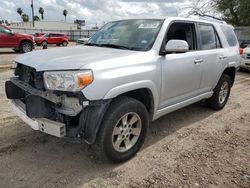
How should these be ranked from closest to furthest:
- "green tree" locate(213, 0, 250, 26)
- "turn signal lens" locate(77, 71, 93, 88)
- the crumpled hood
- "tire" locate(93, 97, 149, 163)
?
"turn signal lens" locate(77, 71, 93, 88) → the crumpled hood → "tire" locate(93, 97, 149, 163) → "green tree" locate(213, 0, 250, 26)

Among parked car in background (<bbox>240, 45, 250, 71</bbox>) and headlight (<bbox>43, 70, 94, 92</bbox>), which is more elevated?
headlight (<bbox>43, 70, 94, 92</bbox>)

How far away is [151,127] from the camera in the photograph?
470cm

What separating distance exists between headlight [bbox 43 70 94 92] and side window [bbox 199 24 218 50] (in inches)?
107

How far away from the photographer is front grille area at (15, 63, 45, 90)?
10.4 ft

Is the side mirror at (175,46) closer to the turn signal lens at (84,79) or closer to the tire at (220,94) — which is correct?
the turn signal lens at (84,79)

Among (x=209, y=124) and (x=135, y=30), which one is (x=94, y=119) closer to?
(x=135, y=30)

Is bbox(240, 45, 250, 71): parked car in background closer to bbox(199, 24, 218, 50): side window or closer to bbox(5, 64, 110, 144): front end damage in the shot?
bbox(199, 24, 218, 50): side window

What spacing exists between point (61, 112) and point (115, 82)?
71cm

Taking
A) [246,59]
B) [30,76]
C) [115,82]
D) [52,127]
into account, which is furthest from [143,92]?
[246,59]

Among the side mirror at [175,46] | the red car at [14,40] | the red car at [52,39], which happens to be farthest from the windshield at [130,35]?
the red car at [52,39]

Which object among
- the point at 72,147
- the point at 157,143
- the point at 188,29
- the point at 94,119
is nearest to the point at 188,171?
the point at 157,143

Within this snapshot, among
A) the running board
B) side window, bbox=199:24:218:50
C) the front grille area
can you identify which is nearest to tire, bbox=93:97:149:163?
the running board

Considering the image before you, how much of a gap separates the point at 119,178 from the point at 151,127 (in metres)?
1.69

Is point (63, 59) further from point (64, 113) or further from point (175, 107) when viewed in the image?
point (175, 107)
